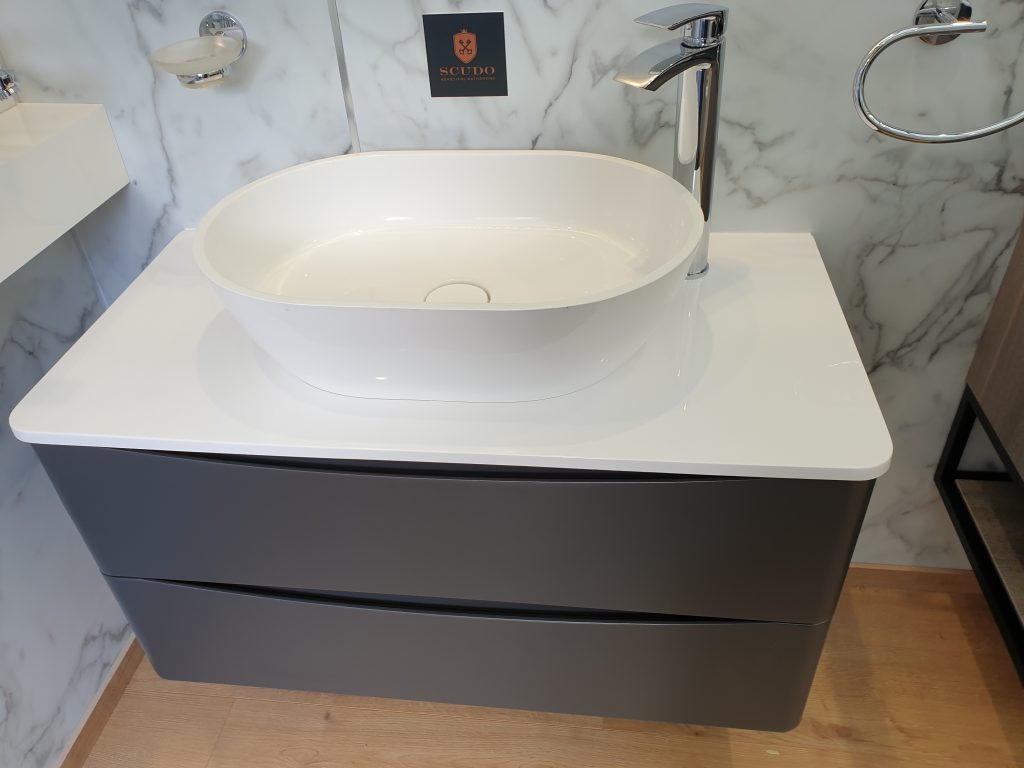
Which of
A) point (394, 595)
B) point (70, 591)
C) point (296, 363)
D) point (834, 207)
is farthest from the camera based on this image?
point (70, 591)

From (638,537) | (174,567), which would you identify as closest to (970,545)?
(638,537)

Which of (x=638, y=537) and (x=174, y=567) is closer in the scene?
(x=638, y=537)

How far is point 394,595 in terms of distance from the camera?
962 mm

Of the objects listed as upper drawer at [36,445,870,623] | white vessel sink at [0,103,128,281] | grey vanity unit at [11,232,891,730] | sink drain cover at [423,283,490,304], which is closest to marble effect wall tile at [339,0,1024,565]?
grey vanity unit at [11,232,891,730]

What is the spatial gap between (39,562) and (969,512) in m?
1.38

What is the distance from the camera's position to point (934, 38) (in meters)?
0.95

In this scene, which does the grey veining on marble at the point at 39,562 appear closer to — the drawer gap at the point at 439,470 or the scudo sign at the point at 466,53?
the drawer gap at the point at 439,470

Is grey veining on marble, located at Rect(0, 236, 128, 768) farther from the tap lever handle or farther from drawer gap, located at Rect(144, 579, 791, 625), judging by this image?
the tap lever handle

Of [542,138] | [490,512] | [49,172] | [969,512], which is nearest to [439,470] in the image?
[490,512]

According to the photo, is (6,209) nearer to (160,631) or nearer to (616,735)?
(160,631)

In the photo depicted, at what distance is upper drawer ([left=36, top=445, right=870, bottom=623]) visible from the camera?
814 mm

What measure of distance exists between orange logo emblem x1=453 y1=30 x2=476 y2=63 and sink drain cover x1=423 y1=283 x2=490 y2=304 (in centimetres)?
29

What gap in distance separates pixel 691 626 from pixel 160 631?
2.16 ft

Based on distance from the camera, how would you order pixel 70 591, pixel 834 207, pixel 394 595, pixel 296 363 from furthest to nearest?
pixel 70 591 → pixel 834 207 → pixel 394 595 → pixel 296 363
